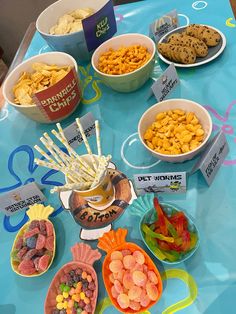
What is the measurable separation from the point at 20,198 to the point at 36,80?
362 millimetres

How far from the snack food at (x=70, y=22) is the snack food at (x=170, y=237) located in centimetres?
68

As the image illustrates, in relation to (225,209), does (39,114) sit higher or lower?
higher

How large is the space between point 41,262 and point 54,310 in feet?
0.32

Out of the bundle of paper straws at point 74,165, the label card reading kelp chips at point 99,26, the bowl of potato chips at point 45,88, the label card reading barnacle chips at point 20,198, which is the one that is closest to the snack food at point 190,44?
the label card reading kelp chips at point 99,26

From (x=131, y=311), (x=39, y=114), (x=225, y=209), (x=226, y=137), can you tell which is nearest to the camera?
(x=131, y=311)

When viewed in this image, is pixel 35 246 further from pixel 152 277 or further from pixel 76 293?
pixel 152 277

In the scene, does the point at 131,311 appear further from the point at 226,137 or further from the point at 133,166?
the point at 226,137

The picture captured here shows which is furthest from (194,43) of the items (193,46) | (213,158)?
(213,158)

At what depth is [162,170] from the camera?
803 mm

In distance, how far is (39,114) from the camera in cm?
92

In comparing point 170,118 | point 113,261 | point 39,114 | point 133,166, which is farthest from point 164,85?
point 113,261

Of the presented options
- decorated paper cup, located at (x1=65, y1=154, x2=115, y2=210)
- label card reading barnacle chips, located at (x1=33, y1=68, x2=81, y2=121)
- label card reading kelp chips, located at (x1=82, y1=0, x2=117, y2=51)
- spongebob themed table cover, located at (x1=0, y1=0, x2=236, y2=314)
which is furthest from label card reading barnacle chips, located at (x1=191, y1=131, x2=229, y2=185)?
label card reading kelp chips, located at (x1=82, y1=0, x2=117, y2=51)

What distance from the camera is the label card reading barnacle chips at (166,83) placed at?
886 millimetres

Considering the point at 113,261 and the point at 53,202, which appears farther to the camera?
the point at 53,202
